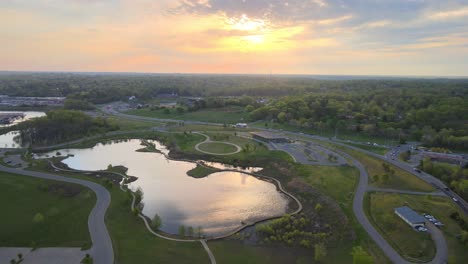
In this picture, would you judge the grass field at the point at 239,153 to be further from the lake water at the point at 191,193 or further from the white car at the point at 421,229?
the white car at the point at 421,229

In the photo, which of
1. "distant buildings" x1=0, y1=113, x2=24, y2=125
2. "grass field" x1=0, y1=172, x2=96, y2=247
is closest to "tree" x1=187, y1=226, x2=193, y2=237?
"grass field" x1=0, y1=172, x2=96, y2=247

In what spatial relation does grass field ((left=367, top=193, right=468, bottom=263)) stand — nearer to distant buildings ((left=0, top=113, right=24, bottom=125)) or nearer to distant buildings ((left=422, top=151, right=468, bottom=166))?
distant buildings ((left=422, top=151, right=468, bottom=166))

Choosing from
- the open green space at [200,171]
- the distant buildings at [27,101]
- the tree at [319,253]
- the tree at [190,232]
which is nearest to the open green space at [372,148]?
the open green space at [200,171]

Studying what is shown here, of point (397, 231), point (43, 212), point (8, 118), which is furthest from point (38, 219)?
point (8, 118)

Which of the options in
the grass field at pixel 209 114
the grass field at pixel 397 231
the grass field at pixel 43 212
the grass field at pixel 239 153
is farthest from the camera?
the grass field at pixel 209 114

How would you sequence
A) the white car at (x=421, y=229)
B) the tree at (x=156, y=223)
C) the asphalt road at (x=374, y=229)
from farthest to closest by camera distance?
the tree at (x=156, y=223) → the white car at (x=421, y=229) → the asphalt road at (x=374, y=229)

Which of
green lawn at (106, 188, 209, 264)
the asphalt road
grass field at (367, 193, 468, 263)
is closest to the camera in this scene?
green lawn at (106, 188, 209, 264)

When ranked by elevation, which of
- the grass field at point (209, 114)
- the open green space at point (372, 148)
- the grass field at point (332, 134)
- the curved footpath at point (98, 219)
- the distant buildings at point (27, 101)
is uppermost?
the distant buildings at point (27, 101)
